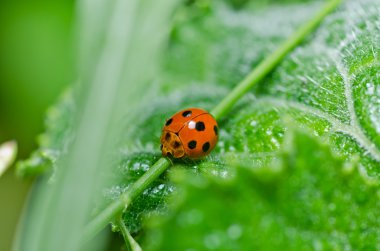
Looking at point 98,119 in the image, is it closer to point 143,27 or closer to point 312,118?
point 143,27

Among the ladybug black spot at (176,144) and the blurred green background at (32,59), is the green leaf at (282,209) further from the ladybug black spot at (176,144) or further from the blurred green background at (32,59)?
the blurred green background at (32,59)

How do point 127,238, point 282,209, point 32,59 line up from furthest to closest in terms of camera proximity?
1. point 32,59
2. point 127,238
3. point 282,209

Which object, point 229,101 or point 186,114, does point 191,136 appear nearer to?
point 186,114

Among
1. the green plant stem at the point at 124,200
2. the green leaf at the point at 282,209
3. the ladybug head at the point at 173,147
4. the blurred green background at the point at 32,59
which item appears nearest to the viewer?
the green leaf at the point at 282,209

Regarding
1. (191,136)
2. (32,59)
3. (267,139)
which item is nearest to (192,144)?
(191,136)

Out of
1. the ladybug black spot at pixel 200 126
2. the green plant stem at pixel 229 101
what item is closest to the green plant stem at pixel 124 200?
the green plant stem at pixel 229 101

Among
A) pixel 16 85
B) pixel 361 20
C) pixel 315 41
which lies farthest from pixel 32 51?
pixel 361 20

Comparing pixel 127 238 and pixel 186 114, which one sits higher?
pixel 186 114
